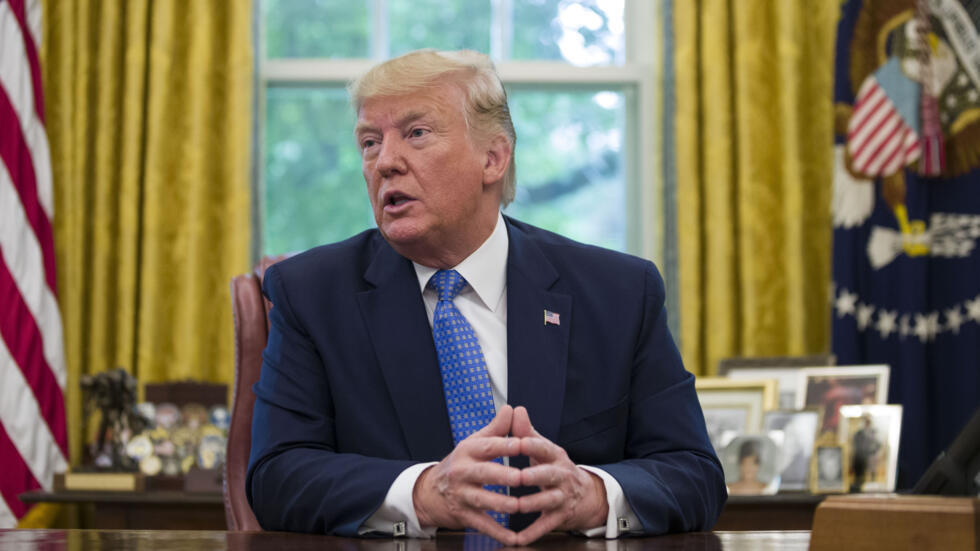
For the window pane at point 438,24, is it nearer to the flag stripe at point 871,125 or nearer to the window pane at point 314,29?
the window pane at point 314,29

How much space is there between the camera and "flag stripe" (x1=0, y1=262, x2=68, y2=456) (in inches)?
124

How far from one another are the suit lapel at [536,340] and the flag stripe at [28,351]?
6.46 ft

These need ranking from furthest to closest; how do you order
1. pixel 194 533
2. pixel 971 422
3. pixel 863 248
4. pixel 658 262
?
pixel 658 262, pixel 863 248, pixel 194 533, pixel 971 422

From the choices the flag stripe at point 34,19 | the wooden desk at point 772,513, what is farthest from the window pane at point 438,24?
the wooden desk at point 772,513

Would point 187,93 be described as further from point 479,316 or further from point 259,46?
point 479,316

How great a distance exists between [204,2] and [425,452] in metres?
2.49

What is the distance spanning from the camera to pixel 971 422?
36.9 inches

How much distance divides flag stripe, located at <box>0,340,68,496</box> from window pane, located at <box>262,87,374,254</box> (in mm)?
1045

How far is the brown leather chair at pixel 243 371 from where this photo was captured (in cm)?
186

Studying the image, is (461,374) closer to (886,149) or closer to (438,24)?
(886,149)

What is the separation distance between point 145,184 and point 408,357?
2210 mm

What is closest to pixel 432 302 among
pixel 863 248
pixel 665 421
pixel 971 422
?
pixel 665 421

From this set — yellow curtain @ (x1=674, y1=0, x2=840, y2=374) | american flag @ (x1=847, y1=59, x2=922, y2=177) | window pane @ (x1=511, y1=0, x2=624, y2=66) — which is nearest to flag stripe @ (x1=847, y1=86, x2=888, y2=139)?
american flag @ (x1=847, y1=59, x2=922, y2=177)

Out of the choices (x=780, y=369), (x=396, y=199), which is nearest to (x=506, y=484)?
(x=396, y=199)
